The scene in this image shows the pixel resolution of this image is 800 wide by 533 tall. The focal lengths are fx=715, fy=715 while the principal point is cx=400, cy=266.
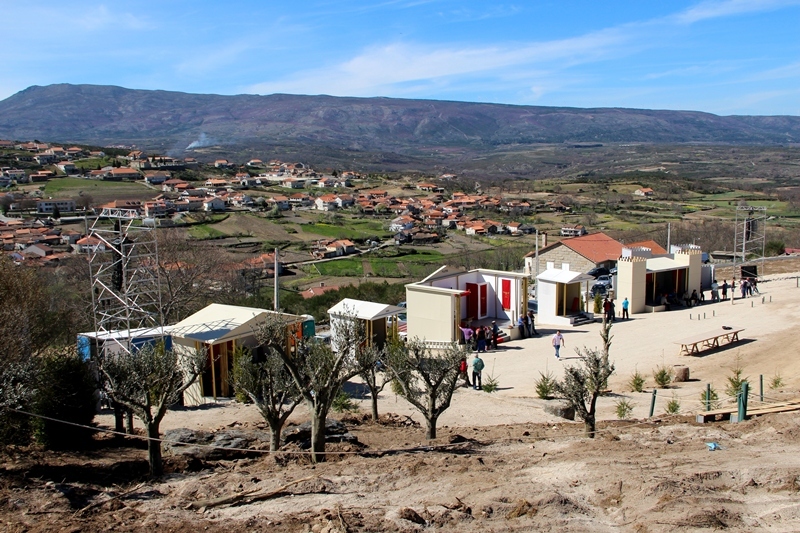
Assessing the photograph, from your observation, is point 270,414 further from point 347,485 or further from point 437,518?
point 437,518

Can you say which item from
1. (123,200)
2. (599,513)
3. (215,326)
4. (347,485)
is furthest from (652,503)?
(123,200)

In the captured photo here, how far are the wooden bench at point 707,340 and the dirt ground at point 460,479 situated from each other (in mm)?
3788

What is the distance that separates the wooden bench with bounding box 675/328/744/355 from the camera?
719 inches

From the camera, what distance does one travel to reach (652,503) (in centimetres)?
764

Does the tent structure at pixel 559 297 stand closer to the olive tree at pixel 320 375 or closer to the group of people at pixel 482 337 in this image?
the group of people at pixel 482 337

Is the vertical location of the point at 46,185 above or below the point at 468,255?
above

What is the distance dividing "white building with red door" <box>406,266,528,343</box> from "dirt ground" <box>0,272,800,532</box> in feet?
19.8

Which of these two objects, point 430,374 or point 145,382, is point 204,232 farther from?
point 430,374

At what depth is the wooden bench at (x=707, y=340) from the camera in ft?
60.0

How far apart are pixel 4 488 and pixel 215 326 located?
286 inches

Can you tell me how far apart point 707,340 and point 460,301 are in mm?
6580

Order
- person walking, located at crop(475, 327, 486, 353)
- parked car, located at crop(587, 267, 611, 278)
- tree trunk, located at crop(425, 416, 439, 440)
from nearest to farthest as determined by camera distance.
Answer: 1. tree trunk, located at crop(425, 416, 439, 440)
2. person walking, located at crop(475, 327, 486, 353)
3. parked car, located at crop(587, 267, 611, 278)

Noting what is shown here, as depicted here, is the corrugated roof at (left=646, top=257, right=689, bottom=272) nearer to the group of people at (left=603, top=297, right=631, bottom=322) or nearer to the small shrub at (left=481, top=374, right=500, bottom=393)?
the group of people at (left=603, top=297, right=631, bottom=322)

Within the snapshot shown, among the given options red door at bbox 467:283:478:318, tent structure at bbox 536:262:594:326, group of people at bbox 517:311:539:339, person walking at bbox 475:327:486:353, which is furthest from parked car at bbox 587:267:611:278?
person walking at bbox 475:327:486:353
